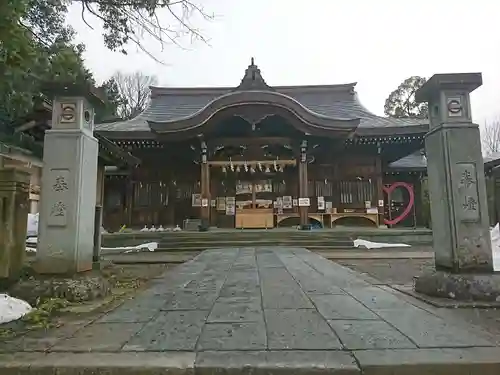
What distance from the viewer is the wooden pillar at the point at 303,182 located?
561 inches

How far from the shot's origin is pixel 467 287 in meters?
3.83

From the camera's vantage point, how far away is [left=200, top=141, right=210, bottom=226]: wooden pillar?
14.2 m

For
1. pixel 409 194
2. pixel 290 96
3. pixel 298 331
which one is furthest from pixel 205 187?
pixel 298 331

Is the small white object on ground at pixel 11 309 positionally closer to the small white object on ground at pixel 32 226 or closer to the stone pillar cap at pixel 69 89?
the stone pillar cap at pixel 69 89

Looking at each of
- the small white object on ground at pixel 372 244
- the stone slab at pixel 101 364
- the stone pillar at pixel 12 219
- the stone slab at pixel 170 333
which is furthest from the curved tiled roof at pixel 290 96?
the stone slab at pixel 101 364

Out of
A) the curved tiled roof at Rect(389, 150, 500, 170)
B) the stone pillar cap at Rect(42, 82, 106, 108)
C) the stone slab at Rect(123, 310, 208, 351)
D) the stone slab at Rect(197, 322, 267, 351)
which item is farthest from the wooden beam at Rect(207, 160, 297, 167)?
the stone slab at Rect(197, 322, 267, 351)

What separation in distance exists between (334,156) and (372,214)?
3081 mm

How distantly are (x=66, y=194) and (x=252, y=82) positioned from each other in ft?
42.9

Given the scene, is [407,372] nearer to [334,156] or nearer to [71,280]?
[71,280]

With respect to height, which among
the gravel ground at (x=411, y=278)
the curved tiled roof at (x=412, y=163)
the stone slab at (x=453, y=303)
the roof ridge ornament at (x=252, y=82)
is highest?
the roof ridge ornament at (x=252, y=82)

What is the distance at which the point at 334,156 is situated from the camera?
16.6 m

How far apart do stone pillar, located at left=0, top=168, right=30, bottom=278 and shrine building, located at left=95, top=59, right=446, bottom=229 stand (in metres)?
9.55

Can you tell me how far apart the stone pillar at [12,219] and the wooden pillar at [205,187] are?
9489 mm

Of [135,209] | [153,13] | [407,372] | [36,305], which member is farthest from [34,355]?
[135,209]
